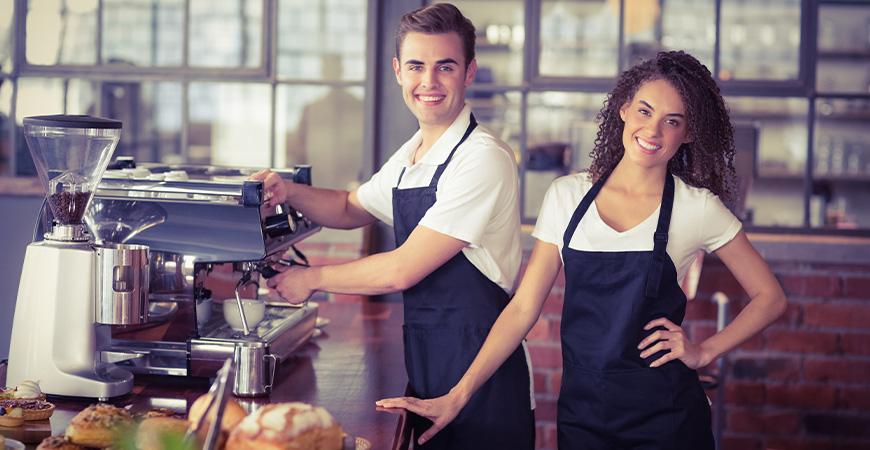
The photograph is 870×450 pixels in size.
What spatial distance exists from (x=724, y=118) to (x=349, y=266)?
853 millimetres

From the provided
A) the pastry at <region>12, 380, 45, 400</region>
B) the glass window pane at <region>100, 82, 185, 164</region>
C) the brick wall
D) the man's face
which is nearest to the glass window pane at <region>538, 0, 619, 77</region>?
the glass window pane at <region>100, 82, 185, 164</region>

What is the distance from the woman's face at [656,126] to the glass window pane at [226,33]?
500 cm

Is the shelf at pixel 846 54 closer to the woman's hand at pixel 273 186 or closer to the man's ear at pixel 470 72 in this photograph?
the man's ear at pixel 470 72

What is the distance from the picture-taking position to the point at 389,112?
311cm

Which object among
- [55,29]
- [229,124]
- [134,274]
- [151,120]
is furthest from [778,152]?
[134,274]

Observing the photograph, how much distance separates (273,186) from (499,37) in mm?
5094

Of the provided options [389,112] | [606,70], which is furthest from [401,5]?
[606,70]

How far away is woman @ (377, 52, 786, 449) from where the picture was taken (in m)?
1.71

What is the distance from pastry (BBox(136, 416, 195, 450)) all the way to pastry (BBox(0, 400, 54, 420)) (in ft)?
0.89

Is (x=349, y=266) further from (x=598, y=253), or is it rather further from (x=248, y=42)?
(x=248, y=42)

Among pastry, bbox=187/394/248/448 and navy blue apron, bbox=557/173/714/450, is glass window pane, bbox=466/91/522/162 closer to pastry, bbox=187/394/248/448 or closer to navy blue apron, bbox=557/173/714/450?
navy blue apron, bbox=557/173/714/450

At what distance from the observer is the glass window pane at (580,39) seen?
6.52 metres

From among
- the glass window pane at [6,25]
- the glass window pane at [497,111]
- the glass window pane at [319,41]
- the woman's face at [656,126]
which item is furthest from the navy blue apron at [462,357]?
the glass window pane at [319,41]

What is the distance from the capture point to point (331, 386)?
5.60ft
